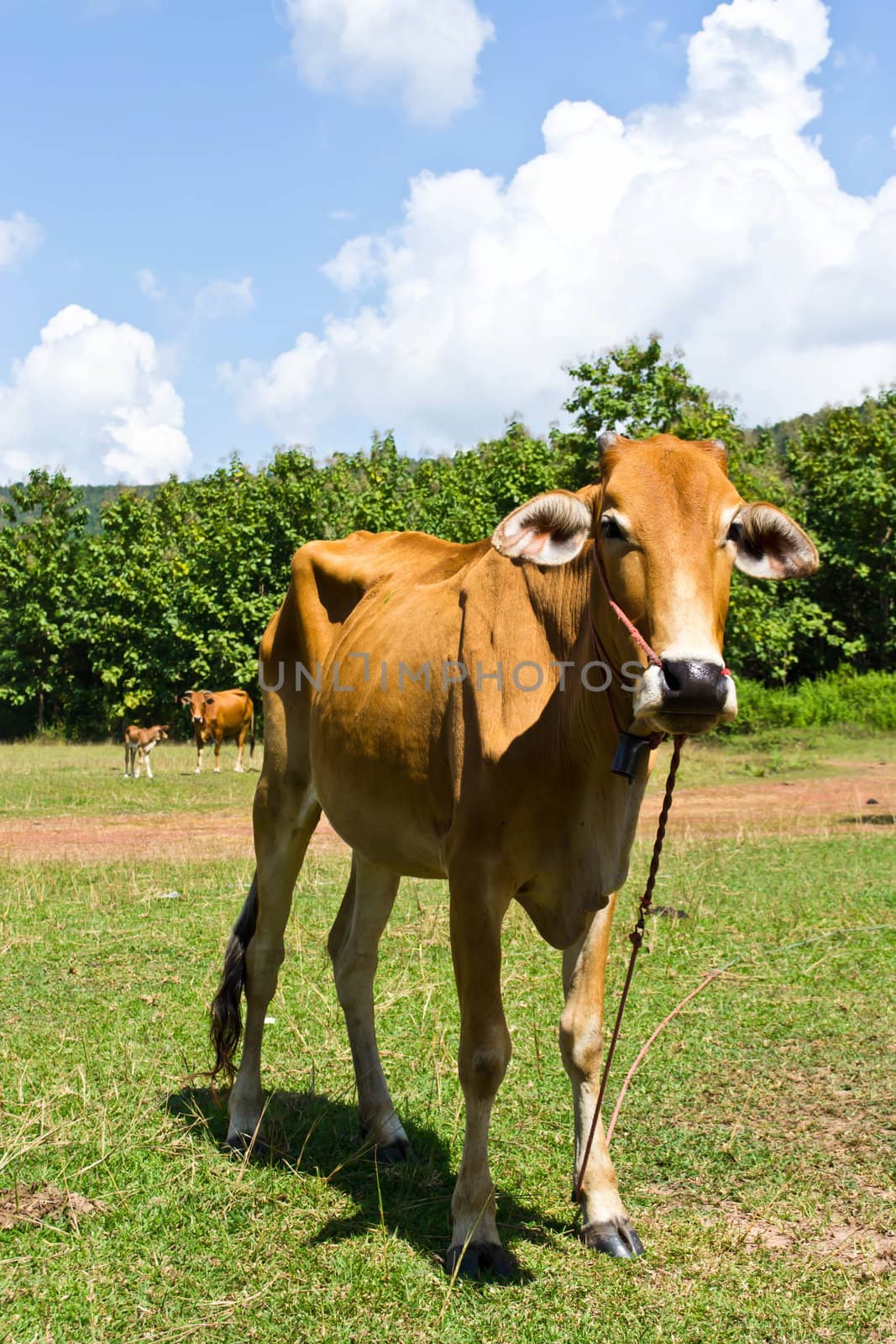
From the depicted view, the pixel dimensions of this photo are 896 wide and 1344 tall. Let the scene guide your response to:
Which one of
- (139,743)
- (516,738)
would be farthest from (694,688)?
(139,743)

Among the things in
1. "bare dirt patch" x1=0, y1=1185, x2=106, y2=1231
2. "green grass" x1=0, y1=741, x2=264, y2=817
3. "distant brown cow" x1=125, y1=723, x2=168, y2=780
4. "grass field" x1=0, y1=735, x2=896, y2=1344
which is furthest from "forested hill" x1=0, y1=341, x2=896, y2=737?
"bare dirt patch" x1=0, y1=1185, x2=106, y2=1231

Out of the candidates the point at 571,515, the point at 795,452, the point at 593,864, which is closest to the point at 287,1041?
the point at 593,864

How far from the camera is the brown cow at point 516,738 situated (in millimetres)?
3162

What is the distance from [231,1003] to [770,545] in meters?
3.01

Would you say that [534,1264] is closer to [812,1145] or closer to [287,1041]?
[812,1145]

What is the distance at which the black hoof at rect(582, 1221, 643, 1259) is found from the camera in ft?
11.9

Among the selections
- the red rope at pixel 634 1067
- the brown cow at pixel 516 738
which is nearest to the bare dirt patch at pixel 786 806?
the red rope at pixel 634 1067

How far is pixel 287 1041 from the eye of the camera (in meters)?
5.71

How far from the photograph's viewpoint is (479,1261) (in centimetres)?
351

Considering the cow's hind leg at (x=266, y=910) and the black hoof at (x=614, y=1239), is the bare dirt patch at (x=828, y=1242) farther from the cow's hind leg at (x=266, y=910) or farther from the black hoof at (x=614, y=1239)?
the cow's hind leg at (x=266, y=910)

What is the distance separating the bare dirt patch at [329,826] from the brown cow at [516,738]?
21.7ft

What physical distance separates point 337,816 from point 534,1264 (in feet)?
5.83

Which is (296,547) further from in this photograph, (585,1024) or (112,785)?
(585,1024)

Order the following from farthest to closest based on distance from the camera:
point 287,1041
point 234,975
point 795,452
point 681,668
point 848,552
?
point 795,452, point 848,552, point 287,1041, point 234,975, point 681,668
